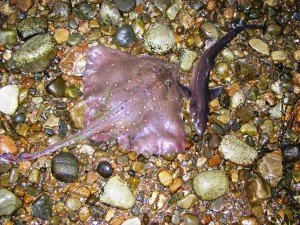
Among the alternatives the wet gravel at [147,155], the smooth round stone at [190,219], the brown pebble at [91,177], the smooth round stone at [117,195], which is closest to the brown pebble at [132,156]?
the wet gravel at [147,155]

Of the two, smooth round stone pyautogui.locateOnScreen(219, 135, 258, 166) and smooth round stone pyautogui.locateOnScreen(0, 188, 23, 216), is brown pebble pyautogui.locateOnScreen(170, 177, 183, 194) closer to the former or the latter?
smooth round stone pyautogui.locateOnScreen(219, 135, 258, 166)

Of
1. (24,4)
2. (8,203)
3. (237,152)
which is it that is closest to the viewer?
(8,203)

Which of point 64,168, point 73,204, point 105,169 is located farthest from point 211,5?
point 73,204

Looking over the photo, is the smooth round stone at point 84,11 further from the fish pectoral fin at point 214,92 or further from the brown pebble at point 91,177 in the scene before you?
the brown pebble at point 91,177

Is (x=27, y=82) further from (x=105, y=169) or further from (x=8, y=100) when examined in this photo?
(x=105, y=169)

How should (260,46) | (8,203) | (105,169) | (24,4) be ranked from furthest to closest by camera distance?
(260,46)
(24,4)
(105,169)
(8,203)

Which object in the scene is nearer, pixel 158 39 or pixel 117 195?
pixel 117 195

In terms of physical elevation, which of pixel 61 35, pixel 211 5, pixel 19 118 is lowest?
pixel 19 118
